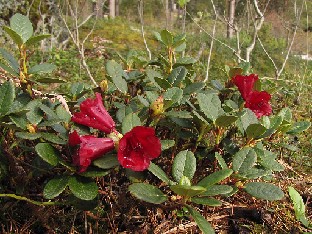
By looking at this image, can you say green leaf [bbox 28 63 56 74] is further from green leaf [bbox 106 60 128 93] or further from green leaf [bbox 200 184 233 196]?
green leaf [bbox 200 184 233 196]

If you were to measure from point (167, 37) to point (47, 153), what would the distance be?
71cm

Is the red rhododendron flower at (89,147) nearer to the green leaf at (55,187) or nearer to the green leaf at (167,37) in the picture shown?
the green leaf at (55,187)

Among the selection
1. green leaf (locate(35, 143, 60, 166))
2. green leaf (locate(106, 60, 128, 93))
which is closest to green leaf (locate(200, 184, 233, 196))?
green leaf (locate(35, 143, 60, 166))

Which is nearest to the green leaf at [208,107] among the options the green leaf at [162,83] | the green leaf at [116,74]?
the green leaf at [162,83]

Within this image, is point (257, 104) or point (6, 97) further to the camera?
point (257, 104)

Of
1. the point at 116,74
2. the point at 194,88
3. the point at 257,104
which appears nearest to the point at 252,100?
the point at 257,104

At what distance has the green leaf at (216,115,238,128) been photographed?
3.31 feet

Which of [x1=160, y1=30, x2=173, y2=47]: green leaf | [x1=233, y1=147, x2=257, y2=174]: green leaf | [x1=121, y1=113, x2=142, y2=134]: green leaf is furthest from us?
[x1=160, y1=30, x2=173, y2=47]: green leaf

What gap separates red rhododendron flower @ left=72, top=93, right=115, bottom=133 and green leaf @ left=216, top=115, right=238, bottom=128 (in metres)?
0.28

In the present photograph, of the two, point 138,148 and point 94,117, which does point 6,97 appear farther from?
point 138,148

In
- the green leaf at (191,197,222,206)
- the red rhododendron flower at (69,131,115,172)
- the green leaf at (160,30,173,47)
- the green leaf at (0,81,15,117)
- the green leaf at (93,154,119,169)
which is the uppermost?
the green leaf at (160,30,173,47)

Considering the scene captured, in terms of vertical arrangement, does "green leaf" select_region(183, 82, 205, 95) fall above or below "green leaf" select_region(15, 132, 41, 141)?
above

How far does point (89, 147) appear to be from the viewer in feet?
2.93

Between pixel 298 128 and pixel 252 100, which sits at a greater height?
pixel 252 100
